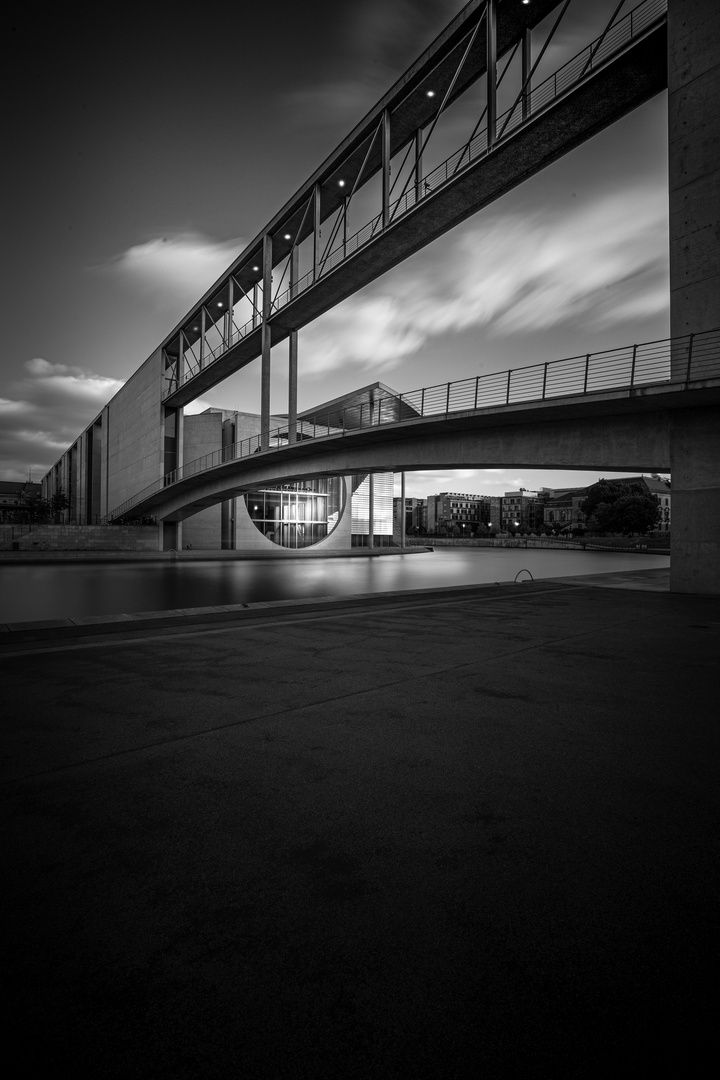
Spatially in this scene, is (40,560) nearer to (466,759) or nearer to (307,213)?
(307,213)

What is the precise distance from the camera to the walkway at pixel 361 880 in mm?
1588

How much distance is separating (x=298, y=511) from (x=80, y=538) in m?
19.8

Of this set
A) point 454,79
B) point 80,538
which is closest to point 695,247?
point 454,79

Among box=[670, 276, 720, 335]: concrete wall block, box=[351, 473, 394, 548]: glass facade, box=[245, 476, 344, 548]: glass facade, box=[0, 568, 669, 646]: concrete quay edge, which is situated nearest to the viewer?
box=[0, 568, 669, 646]: concrete quay edge

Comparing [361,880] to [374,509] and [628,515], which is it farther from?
[628,515]

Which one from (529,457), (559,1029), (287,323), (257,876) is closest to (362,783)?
(257,876)

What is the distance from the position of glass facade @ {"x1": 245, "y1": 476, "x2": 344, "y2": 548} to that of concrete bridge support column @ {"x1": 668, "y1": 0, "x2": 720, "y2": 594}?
39.0m

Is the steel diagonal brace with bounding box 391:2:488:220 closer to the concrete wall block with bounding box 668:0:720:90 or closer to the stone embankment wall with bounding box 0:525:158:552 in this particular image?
the concrete wall block with bounding box 668:0:720:90

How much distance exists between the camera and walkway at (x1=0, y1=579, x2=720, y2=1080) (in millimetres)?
1588

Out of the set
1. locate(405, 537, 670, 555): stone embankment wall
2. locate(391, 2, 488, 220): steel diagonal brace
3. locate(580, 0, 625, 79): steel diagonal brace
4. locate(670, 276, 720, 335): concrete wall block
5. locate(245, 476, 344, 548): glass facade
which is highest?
locate(391, 2, 488, 220): steel diagonal brace

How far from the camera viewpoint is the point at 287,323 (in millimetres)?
36781

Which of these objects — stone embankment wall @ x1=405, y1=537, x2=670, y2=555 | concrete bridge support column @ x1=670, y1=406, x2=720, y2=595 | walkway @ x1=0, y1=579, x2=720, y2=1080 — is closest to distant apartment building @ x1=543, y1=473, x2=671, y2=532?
stone embankment wall @ x1=405, y1=537, x2=670, y2=555

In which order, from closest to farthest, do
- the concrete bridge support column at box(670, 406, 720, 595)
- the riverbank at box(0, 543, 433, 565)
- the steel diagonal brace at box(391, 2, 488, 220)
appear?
the concrete bridge support column at box(670, 406, 720, 595)
the steel diagonal brace at box(391, 2, 488, 220)
the riverbank at box(0, 543, 433, 565)

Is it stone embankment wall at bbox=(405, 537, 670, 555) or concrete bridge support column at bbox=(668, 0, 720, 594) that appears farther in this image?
stone embankment wall at bbox=(405, 537, 670, 555)
